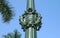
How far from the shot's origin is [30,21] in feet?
26.0

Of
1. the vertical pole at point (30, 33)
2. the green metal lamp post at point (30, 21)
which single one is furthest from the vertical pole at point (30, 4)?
the vertical pole at point (30, 33)

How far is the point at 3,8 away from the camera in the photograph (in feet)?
38.3

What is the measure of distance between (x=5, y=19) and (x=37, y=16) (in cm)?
357

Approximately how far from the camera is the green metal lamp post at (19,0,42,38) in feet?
25.4

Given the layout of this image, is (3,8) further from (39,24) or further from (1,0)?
(39,24)

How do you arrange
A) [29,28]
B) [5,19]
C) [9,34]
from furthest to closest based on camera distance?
[9,34] < [5,19] < [29,28]

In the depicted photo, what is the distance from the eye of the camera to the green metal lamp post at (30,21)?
7.75 metres

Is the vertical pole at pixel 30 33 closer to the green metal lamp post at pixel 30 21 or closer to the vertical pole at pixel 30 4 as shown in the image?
the green metal lamp post at pixel 30 21

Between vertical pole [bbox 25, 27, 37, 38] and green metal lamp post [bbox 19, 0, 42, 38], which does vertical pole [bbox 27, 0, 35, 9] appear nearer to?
green metal lamp post [bbox 19, 0, 42, 38]

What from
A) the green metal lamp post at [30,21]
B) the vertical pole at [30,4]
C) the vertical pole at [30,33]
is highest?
the vertical pole at [30,4]

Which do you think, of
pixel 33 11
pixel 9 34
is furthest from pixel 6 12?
pixel 33 11

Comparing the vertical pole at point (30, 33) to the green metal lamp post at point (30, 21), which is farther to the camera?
the green metal lamp post at point (30, 21)

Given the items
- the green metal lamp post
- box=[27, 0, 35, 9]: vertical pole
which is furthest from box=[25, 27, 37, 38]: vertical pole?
box=[27, 0, 35, 9]: vertical pole

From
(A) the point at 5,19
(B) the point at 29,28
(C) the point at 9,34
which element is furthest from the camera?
(C) the point at 9,34
